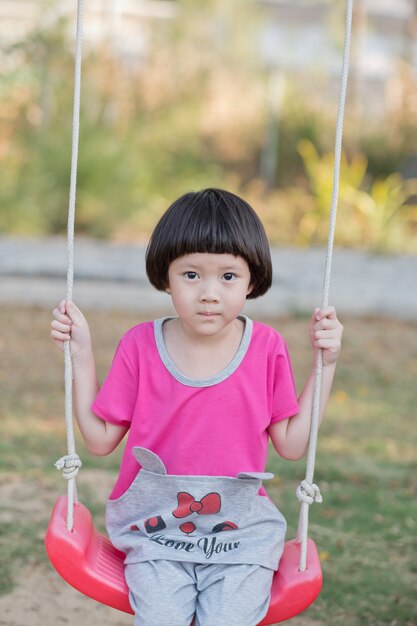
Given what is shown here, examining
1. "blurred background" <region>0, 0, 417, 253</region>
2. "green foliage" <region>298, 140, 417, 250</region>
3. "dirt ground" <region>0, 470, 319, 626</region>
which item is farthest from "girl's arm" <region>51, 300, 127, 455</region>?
"blurred background" <region>0, 0, 417, 253</region>

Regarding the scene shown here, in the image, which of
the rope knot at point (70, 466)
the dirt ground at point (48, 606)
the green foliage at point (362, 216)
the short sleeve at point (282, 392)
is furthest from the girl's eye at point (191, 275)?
the green foliage at point (362, 216)

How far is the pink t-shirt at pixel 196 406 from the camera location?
2324 millimetres

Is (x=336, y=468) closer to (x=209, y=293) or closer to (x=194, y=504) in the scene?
(x=194, y=504)

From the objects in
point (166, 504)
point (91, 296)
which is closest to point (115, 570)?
point (166, 504)

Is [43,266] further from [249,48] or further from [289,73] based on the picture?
[249,48]

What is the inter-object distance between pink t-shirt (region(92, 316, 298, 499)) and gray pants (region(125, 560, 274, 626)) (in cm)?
24

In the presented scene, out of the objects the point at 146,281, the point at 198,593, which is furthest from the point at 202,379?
the point at 146,281

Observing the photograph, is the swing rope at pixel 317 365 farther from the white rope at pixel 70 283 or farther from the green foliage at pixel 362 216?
the green foliage at pixel 362 216

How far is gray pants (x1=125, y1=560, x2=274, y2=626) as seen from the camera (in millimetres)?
2135

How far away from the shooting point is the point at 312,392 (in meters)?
2.39

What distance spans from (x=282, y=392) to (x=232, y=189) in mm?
10563

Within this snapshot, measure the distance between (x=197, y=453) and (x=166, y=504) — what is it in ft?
0.48

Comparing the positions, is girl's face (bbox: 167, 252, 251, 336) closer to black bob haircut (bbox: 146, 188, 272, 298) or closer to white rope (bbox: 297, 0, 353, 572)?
black bob haircut (bbox: 146, 188, 272, 298)

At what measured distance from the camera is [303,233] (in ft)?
34.8
